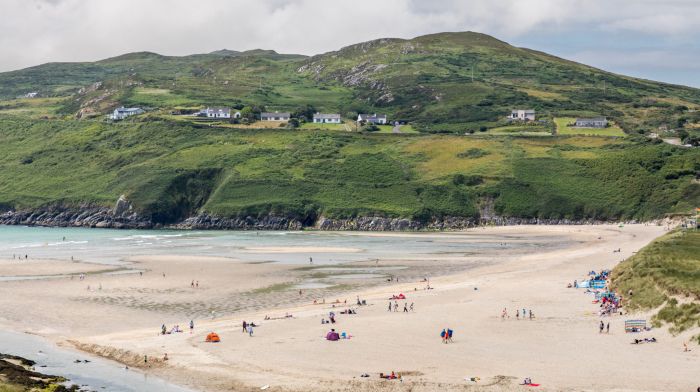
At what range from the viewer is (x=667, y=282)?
5259cm

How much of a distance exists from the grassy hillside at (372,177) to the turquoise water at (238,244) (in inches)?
583

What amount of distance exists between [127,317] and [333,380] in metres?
Answer: 25.8

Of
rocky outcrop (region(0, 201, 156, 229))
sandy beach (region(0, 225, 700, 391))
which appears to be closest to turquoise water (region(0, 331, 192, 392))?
sandy beach (region(0, 225, 700, 391))

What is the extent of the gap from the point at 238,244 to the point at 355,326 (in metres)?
68.8

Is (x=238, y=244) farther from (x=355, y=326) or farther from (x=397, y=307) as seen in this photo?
(x=355, y=326)

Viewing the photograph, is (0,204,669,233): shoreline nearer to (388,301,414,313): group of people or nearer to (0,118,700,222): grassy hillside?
(0,118,700,222): grassy hillside

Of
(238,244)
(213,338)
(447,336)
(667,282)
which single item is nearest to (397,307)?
(447,336)

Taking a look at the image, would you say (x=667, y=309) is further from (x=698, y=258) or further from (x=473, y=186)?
(x=473, y=186)

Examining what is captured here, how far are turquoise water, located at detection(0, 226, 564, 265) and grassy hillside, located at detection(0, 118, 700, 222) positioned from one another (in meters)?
14.8

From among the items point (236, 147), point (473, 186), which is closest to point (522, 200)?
point (473, 186)

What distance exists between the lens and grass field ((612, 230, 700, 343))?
46.9m

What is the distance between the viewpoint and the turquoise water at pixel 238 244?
103125 mm

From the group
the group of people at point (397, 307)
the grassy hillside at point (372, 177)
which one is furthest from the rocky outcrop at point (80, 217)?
the group of people at point (397, 307)

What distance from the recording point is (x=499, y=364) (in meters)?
41.8
